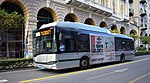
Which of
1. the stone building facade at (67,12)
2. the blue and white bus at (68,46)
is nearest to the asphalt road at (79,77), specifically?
the blue and white bus at (68,46)

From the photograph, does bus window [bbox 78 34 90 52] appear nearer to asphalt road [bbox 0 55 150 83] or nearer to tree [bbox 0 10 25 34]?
asphalt road [bbox 0 55 150 83]

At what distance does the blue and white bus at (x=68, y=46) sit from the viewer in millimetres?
13211

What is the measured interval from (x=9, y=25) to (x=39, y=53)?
14.7 ft

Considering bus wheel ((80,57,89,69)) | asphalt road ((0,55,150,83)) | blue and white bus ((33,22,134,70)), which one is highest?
blue and white bus ((33,22,134,70))

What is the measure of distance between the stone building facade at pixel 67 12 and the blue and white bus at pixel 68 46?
814cm

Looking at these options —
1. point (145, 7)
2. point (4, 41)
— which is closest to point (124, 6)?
point (145, 7)

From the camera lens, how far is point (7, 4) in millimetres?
23438

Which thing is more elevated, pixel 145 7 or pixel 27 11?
pixel 145 7

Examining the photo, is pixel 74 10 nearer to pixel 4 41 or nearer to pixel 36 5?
pixel 36 5

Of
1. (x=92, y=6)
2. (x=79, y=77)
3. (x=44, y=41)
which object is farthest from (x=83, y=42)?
(x=92, y=6)

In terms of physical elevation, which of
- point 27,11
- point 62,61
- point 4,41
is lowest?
point 62,61

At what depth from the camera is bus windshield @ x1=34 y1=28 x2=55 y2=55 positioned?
43.7ft

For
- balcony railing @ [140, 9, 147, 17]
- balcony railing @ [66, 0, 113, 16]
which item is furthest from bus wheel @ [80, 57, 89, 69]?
balcony railing @ [140, 9, 147, 17]

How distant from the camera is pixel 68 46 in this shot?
1405 centimetres
